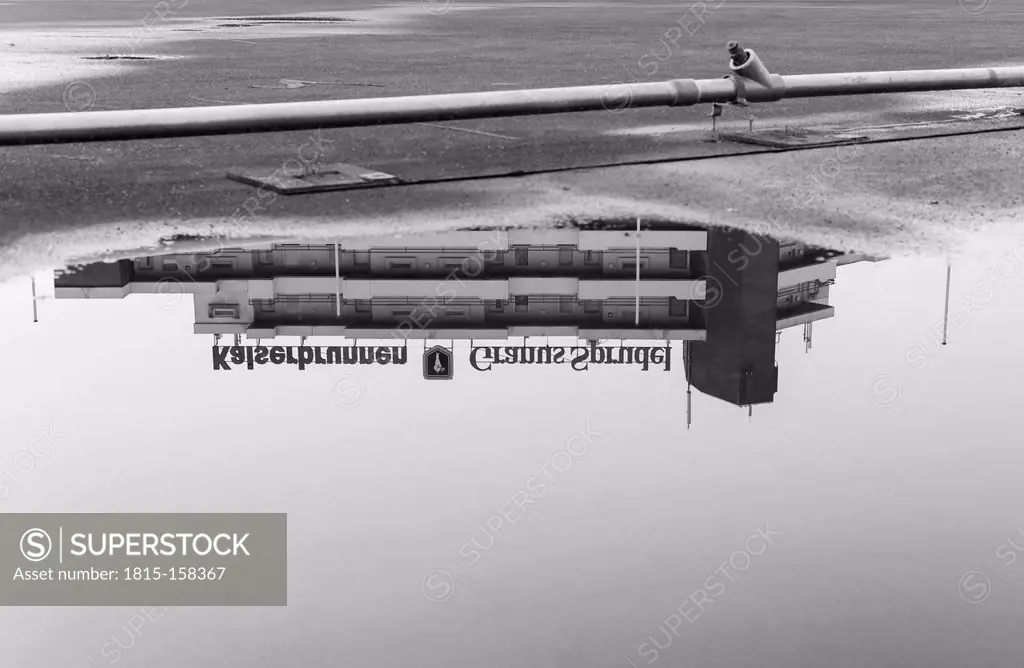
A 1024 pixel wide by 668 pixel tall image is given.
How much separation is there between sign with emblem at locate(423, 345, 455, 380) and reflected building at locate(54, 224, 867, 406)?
186 mm

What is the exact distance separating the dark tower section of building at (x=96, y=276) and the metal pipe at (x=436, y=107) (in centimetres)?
293

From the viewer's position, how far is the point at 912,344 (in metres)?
6.64

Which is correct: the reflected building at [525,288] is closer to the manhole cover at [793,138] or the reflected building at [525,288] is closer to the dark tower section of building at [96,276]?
the dark tower section of building at [96,276]

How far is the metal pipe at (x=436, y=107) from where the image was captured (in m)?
10.6

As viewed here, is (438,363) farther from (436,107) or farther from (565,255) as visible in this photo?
(436,107)

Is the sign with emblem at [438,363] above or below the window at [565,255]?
below

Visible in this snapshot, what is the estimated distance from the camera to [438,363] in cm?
633

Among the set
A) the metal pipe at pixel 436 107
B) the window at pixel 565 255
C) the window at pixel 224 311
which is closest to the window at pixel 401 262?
the window at pixel 565 255

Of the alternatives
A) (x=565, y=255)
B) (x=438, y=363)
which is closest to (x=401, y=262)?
(x=565, y=255)

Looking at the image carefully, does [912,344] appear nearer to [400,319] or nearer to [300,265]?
[400,319]

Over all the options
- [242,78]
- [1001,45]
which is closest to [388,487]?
[242,78]

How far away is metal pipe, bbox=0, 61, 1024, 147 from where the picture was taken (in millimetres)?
10602

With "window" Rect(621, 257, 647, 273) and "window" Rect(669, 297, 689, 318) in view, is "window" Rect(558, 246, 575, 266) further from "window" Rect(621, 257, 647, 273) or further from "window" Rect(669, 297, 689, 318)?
"window" Rect(669, 297, 689, 318)

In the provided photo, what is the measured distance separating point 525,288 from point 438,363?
3.69 ft
